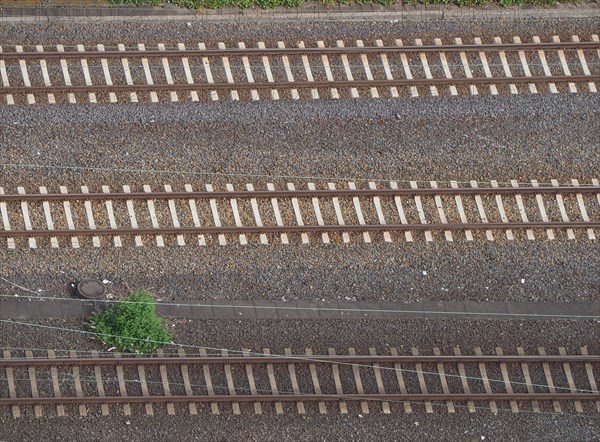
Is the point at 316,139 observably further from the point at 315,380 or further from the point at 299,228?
the point at 315,380

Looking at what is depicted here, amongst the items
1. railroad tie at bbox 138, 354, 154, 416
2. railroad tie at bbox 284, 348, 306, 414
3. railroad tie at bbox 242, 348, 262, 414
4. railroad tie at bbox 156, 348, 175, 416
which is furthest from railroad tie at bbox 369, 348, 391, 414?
railroad tie at bbox 138, 354, 154, 416

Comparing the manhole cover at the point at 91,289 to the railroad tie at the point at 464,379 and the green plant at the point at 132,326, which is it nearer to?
the green plant at the point at 132,326

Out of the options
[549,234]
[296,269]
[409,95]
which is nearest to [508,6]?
[409,95]

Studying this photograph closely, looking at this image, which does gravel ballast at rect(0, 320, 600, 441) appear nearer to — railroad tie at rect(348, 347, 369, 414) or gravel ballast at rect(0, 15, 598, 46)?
railroad tie at rect(348, 347, 369, 414)

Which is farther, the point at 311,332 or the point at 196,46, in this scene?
the point at 196,46

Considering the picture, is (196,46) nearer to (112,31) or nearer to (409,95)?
(112,31)

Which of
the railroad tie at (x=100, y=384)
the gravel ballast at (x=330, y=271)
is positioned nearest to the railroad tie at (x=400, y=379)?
the gravel ballast at (x=330, y=271)
